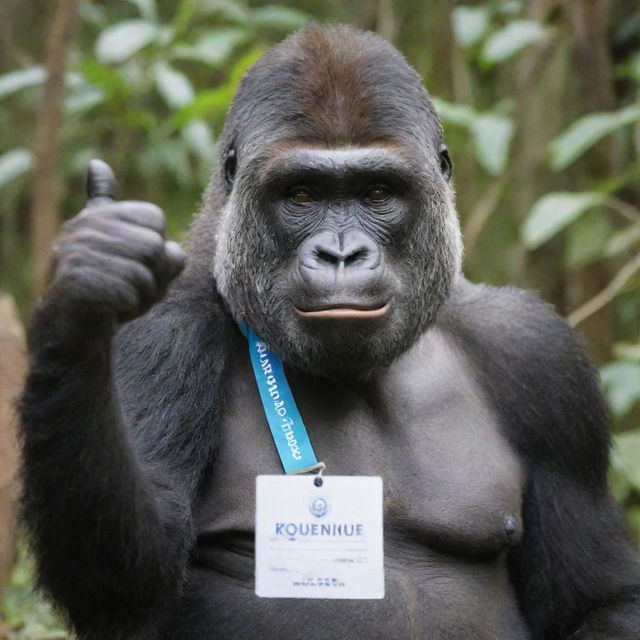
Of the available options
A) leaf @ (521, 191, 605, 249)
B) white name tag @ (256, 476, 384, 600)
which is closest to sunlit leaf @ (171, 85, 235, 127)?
leaf @ (521, 191, 605, 249)

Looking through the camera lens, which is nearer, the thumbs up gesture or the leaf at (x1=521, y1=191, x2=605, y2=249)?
the thumbs up gesture

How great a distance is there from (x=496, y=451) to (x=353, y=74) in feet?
4.05

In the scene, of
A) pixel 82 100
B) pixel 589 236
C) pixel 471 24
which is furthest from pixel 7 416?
pixel 589 236

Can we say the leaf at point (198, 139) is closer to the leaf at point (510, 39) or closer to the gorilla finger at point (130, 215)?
the leaf at point (510, 39)

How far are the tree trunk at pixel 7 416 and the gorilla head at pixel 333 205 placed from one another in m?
1.54

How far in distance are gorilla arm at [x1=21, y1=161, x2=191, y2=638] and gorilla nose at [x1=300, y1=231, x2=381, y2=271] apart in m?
0.62

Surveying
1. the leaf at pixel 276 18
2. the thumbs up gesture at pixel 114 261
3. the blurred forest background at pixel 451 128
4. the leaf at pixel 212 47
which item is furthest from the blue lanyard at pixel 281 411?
the leaf at pixel 276 18

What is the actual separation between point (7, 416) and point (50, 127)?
5.01ft

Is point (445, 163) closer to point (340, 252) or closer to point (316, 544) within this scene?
point (340, 252)

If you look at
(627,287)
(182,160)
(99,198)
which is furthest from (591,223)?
(99,198)

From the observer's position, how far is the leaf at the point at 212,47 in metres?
6.24

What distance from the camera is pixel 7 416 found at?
5.21 metres

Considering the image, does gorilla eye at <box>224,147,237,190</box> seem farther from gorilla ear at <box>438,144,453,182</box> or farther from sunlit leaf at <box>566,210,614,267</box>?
sunlit leaf at <box>566,210,614,267</box>

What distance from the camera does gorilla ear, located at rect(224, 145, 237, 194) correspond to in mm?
3754
